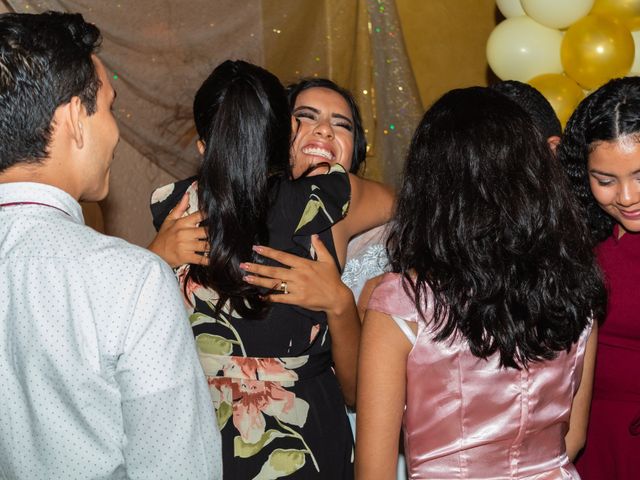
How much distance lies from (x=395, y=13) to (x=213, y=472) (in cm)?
293

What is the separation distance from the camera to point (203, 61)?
10.7 ft

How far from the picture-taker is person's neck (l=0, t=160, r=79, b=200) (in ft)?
3.79

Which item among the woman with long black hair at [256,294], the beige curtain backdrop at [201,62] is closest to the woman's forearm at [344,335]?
the woman with long black hair at [256,294]

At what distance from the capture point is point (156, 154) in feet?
10.5

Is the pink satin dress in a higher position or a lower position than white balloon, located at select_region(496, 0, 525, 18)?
lower

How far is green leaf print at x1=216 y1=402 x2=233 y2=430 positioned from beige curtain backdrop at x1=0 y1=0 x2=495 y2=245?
170cm

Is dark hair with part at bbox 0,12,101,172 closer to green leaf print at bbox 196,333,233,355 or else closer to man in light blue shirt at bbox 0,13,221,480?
man in light blue shirt at bbox 0,13,221,480

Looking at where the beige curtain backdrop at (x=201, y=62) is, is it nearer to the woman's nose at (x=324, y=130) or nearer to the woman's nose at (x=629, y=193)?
the woman's nose at (x=324, y=130)

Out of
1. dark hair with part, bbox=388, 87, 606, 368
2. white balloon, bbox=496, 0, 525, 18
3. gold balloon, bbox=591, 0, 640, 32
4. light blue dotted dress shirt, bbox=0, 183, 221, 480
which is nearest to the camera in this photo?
light blue dotted dress shirt, bbox=0, 183, 221, 480

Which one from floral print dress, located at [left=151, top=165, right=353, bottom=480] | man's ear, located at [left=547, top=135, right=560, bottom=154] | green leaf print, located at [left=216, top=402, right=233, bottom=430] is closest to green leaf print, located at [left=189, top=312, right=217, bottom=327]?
floral print dress, located at [left=151, top=165, right=353, bottom=480]

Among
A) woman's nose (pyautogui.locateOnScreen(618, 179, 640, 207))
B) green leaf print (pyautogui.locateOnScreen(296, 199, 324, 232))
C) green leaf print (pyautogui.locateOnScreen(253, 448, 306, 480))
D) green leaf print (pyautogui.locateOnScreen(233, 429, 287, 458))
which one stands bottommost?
green leaf print (pyautogui.locateOnScreen(253, 448, 306, 480))

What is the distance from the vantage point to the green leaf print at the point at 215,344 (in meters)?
1.65

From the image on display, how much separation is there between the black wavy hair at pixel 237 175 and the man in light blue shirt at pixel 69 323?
0.46 m

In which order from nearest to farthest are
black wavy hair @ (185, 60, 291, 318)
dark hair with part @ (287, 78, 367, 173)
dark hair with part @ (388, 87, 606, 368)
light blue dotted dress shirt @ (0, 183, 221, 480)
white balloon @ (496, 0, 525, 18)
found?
light blue dotted dress shirt @ (0, 183, 221, 480)
dark hair with part @ (388, 87, 606, 368)
black wavy hair @ (185, 60, 291, 318)
dark hair with part @ (287, 78, 367, 173)
white balloon @ (496, 0, 525, 18)
